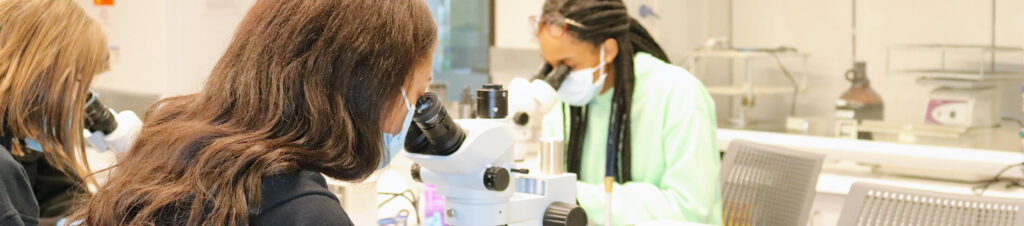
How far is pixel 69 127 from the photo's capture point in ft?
5.43

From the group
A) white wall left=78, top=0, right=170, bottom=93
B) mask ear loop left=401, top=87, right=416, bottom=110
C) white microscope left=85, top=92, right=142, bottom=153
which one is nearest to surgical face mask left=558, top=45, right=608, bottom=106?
white microscope left=85, top=92, right=142, bottom=153

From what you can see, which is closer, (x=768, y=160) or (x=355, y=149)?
(x=355, y=149)

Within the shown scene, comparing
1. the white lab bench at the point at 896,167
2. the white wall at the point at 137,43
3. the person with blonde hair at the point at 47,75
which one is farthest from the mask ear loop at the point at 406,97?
the white wall at the point at 137,43

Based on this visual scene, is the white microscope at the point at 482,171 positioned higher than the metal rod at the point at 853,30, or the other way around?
the metal rod at the point at 853,30

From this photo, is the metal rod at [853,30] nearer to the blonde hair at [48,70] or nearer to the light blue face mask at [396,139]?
the blonde hair at [48,70]

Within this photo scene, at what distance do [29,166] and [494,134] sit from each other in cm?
121

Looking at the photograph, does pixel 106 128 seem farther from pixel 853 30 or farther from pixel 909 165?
pixel 853 30

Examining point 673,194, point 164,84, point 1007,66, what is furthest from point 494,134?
point 1007,66

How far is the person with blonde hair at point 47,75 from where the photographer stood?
154cm

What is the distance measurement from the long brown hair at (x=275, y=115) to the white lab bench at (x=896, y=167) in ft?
7.03

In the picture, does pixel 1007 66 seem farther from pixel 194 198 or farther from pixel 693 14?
pixel 194 198

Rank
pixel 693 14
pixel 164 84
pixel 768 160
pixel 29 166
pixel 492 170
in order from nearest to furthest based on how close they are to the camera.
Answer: pixel 492 170 → pixel 29 166 → pixel 768 160 → pixel 164 84 → pixel 693 14

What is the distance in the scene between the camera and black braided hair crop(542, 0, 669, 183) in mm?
1984

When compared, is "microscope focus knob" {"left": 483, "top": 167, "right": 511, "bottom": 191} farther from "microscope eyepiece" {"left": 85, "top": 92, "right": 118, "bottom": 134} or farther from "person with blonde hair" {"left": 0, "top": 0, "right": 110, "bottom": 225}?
"microscope eyepiece" {"left": 85, "top": 92, "right": 118, "bottom": 134}
